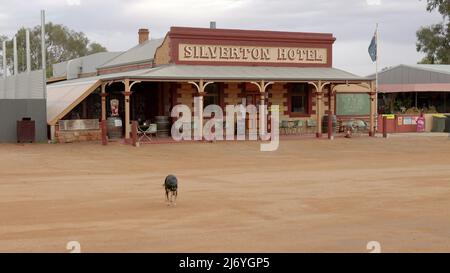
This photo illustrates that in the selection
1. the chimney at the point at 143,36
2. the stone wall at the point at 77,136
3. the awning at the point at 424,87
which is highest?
the chimney at the point at 143,36

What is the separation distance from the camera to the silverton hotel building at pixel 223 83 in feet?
91.1

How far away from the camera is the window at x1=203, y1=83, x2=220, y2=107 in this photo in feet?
98.8

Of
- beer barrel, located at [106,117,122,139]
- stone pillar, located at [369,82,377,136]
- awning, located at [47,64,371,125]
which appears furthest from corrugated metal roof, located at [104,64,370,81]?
beer barrel, located at [106,117,122,139]

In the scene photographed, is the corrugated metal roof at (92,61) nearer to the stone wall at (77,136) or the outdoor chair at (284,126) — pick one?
the stone wall at (77,136)

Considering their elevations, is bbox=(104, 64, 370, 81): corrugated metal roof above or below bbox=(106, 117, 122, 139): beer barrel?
above

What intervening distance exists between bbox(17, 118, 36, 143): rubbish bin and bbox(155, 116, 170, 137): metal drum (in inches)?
204

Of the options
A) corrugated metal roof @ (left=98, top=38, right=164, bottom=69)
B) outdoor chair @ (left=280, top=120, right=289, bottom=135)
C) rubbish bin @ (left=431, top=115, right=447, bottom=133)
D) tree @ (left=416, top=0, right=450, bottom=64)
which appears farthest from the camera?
tree @ (left=416, top=0, right=450, bottom=64)

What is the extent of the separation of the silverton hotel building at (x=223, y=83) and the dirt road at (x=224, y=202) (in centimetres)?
531

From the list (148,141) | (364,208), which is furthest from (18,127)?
(364,208)

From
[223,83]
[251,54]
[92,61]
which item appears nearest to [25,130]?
[223,83]

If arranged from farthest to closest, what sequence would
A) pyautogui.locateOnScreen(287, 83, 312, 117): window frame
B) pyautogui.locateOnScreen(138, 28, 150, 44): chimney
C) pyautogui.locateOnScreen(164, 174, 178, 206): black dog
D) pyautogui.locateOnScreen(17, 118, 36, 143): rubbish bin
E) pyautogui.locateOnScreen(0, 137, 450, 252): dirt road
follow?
pyautogui.locateOnScreen(138, 28, 150, 44): chimney → pyautogui.locateOnScreen(287, 83, 312, 117): window frame → pyautogui.locateOnScreen(17, 118, 36, 143): rubbish bin → pyautogui.locateOnScreen(164, 174, 178, 206): black dog → pyautogui.locateOnScreen(0, 137, 450, 252): dirt road

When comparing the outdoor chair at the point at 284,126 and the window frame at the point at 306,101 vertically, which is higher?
the window frame at the point at 306,101

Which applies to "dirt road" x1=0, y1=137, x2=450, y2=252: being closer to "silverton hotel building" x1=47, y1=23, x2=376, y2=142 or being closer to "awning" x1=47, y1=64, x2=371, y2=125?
"awning" x1=47, y1=64, x2=371, y2=125

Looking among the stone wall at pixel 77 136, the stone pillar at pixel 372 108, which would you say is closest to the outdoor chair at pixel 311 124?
the stone pillar at pixel 372 108
